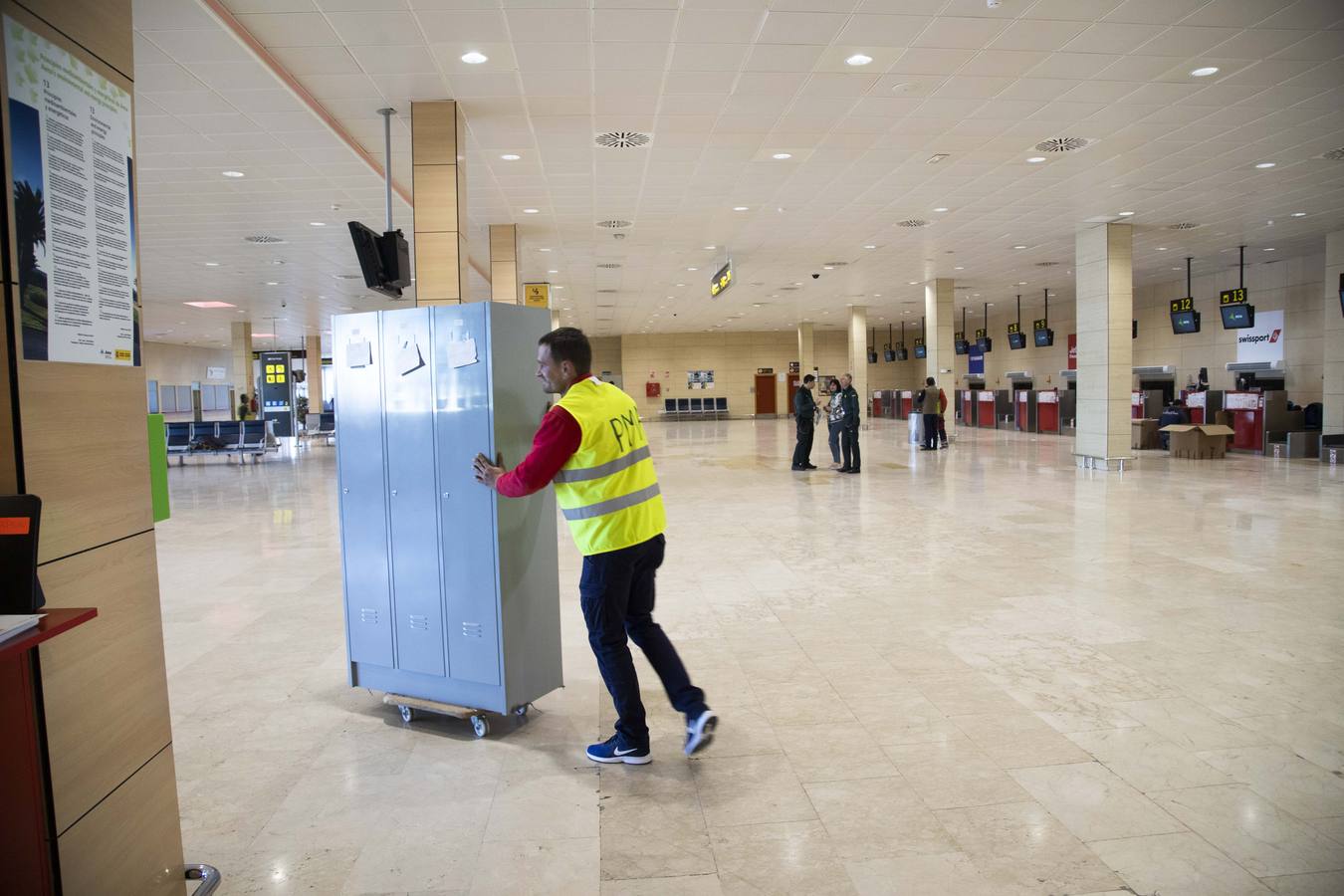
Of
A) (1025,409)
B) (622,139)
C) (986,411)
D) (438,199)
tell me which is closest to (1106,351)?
(622,139)

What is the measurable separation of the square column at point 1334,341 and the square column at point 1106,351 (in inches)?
159

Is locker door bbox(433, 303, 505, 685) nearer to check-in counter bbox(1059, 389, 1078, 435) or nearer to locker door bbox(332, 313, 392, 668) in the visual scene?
locker door bbox(332, 313, 392, 668)

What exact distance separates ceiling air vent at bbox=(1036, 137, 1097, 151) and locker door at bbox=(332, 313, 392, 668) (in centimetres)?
820

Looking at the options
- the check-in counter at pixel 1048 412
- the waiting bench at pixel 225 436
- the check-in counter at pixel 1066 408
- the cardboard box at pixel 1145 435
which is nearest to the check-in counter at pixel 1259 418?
the cardboard box at pixel 1145 435

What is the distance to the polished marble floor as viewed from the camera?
2408mm

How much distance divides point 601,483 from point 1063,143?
847cm

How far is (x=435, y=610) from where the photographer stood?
355 cm

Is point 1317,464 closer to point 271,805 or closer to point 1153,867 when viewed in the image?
point 1153,867

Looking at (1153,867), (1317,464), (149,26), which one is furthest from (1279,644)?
(1317,464)

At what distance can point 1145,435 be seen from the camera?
55.5ft

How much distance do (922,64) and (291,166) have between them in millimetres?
6791

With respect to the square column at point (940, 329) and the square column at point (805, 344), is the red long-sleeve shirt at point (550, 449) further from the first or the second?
the square column at point (805, 344)

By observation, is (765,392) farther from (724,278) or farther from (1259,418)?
(1259,418)

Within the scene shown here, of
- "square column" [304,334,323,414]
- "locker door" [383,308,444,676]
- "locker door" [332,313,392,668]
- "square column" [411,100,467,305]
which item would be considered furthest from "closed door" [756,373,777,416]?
"locker door" [383,308,444,676]
